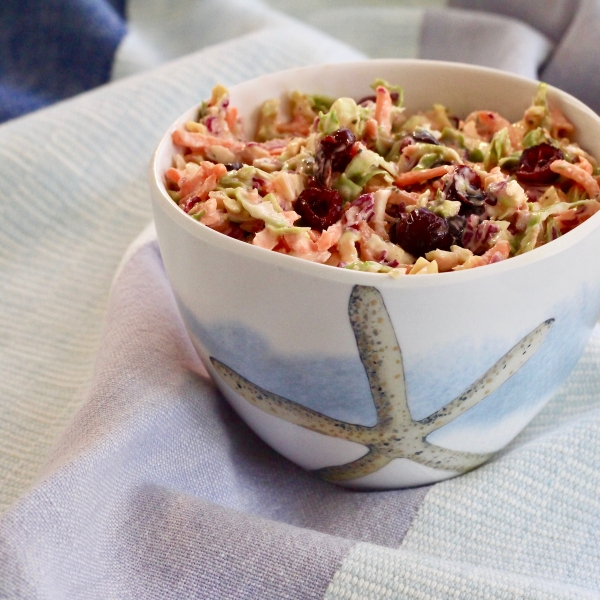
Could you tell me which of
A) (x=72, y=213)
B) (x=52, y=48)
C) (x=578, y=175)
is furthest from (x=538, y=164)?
(x=52, y=48)

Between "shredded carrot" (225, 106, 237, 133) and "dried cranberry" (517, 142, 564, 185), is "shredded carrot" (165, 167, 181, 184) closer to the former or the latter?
"shredded carrot" (225, 106, 237, 133)

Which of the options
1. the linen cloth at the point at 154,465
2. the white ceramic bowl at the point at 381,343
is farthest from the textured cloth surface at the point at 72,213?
the white ceramic bowl at the point at 381,343

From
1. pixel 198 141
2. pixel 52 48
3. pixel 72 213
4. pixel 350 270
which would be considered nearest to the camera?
pixel 350 270

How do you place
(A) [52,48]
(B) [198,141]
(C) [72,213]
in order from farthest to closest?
(A) [52,48] → (C) [72,213] → (B) [198,141]

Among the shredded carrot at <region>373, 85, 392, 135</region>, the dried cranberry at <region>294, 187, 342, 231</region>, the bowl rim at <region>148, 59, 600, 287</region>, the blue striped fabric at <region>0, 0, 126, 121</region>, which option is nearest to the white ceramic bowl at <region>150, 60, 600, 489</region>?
the bowl rim at <region>148, 59, 600, 287</region>

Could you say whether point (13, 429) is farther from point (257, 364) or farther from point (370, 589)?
point (370, 589)

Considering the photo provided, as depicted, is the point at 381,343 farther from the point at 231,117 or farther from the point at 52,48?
the point at 52,48

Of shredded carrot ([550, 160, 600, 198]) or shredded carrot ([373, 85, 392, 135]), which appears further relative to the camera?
shredded carrot ([373, 85, 392, 135])
